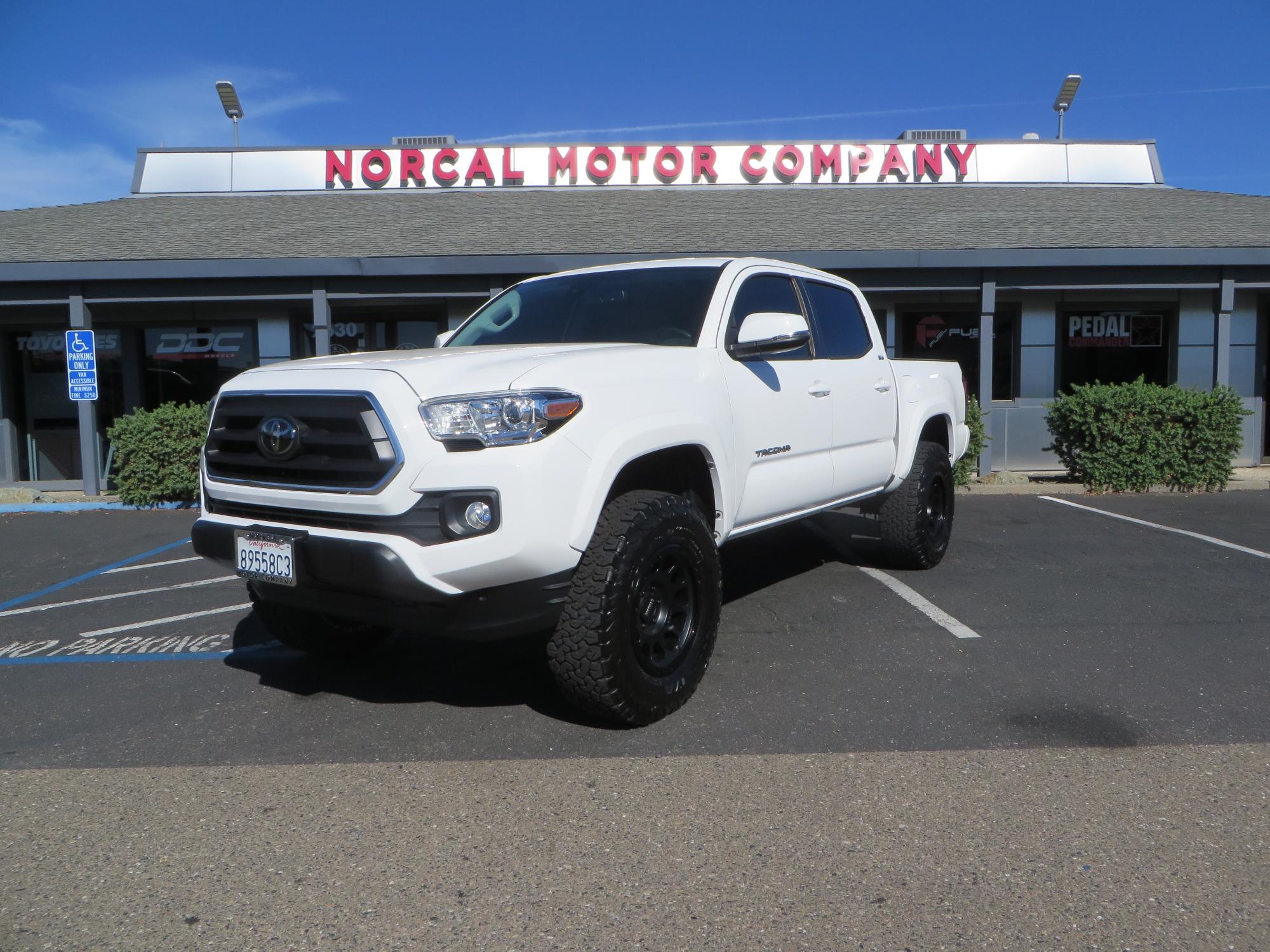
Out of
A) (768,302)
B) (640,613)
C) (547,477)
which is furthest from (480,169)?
(547,477)

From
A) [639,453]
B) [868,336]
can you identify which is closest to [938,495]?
[868,336]

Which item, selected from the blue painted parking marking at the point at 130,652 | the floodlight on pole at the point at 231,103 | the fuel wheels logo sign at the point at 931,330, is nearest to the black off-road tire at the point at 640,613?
the blue painted parking marking at the point at 130,652

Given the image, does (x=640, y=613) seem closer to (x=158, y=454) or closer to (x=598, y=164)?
(x=158, y=454)

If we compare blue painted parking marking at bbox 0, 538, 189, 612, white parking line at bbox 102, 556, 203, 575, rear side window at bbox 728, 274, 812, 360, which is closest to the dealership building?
blue painted parking marking at bbox 0, 538, 189, 612

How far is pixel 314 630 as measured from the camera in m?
4.47

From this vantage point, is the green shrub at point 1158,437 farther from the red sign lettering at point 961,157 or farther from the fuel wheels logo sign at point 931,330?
the red sign lettering at point 961,157

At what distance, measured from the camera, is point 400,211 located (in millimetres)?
15516

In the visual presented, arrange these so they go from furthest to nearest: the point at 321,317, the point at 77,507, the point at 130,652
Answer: the point at 321,317 → the point at 77,507 → the point at 130,652

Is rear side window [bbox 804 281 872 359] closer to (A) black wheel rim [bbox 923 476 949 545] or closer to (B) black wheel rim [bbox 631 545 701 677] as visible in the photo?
(A) black wheel rim [bbox 923 476 949 545]

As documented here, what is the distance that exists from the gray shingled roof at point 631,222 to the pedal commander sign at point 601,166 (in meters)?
0.41

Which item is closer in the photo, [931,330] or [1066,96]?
[931,330]

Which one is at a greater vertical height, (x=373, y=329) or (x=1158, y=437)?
(x=373, y=329)

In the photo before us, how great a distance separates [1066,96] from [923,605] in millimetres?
19800

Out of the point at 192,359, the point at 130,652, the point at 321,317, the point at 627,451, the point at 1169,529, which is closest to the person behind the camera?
the point at 627,451
